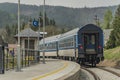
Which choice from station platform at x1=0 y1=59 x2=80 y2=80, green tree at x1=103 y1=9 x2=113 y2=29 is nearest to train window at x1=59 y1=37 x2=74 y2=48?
station platform at x1=0 y1=59 x2=80 y2=80

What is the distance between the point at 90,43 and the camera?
39250 millimetres

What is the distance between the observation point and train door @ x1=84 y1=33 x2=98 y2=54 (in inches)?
1542

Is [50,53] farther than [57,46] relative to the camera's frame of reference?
Yes

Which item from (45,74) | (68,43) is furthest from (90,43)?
(45,74)

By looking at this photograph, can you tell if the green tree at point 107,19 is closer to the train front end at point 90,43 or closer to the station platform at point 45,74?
the train front end at point 90,43

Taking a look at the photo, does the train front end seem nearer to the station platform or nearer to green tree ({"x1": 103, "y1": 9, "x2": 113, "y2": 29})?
the station platform

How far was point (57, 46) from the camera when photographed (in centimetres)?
5853

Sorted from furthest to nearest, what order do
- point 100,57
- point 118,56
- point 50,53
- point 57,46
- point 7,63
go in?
point 50,53, point 57,46, point 118,56, point 100,57, point 7,63

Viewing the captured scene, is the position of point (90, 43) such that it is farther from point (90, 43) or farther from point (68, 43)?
point (68, 43)

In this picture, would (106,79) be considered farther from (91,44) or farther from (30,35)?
(30,35)

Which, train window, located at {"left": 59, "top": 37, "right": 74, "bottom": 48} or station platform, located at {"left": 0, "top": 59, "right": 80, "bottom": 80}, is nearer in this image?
station platform, located at {"left": 0, "top": 59, "right": 80, "bottom": 80}

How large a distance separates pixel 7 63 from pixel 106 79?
628 centimetres

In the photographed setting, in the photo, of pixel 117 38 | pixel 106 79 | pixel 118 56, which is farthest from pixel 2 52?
pixel 117 38

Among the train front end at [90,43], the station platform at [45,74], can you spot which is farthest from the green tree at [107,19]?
the station platform at [45,74]
